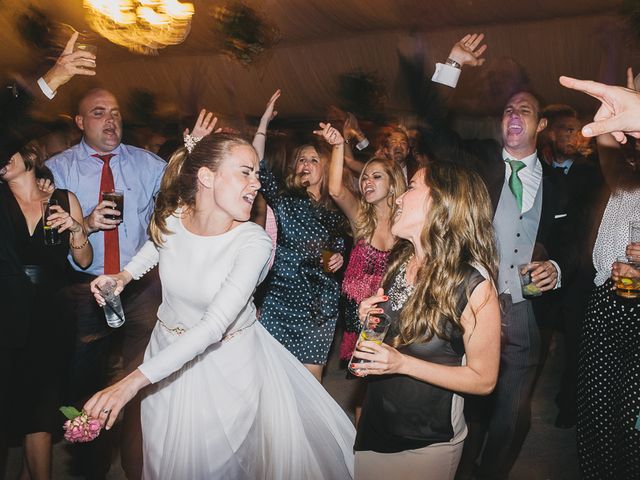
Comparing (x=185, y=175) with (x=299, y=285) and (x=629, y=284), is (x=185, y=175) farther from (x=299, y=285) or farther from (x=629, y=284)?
(x=629, y=284)

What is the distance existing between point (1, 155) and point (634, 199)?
2.83m

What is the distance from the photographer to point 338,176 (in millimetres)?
3941

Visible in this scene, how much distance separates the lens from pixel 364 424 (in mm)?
2145

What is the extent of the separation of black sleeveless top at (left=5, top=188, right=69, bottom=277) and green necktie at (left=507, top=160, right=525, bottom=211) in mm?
2327

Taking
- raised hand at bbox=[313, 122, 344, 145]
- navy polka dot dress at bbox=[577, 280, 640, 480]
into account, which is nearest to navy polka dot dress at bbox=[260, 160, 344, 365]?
raised hand at bbox=[313, 122, 344, 145]

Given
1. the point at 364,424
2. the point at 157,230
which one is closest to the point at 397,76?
the point at 157,230

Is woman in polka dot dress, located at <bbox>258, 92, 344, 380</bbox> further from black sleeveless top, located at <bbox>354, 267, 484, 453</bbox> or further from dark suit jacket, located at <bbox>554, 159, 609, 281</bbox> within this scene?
black sleeveless top, located at <bbox>354, 267, 484, 453</bbox>

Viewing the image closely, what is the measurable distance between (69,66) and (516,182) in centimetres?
234

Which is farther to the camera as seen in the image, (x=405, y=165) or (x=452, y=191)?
(x=405, y=165)

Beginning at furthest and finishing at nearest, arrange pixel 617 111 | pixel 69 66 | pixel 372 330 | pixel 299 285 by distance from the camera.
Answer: pixel 299 285 → pixel 69 66 → pixel 372 330 → pixel 617 111

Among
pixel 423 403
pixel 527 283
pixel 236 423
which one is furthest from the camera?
pixel 527 283

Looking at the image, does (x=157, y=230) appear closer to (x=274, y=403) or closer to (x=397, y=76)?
(x=274, y=403)

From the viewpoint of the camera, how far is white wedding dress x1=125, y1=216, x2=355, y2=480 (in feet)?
7.40

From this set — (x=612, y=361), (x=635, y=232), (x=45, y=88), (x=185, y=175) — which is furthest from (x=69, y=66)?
(x=612, y=361)
